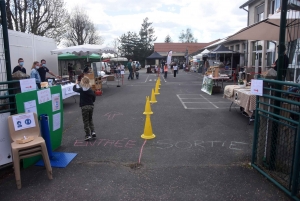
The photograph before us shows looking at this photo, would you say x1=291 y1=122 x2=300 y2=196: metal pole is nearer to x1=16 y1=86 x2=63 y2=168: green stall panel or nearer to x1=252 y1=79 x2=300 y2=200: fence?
x1=252 y1=79 x2=300 y2=200: fence

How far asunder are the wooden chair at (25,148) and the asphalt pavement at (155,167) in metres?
0.27

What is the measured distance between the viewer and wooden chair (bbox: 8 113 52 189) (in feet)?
12.3

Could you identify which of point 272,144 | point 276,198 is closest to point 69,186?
point 276,198

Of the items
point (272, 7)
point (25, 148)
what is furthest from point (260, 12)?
point (25, 148)

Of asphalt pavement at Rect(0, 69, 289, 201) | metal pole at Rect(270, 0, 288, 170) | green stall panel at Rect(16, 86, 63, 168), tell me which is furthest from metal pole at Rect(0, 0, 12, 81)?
metal pole at Rect(270, 0, 288, 170)

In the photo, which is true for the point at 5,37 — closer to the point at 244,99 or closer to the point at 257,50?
the point at 244,99

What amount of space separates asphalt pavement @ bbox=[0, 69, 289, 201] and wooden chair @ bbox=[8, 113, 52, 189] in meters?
0.27

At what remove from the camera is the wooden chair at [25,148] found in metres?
3.76

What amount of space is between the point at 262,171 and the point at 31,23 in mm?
24332

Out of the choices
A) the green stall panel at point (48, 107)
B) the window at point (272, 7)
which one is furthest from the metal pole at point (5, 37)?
the window at point (272, 7)

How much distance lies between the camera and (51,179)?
4.00 m

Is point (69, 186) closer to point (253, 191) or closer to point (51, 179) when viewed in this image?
point (51, 179)

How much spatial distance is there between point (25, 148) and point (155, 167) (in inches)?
85.5

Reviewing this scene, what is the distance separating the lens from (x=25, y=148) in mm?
3877
